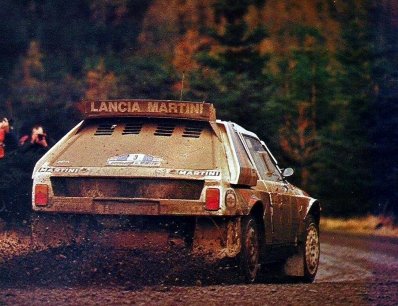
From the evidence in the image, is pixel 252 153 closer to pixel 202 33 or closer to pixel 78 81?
pixel 78 81

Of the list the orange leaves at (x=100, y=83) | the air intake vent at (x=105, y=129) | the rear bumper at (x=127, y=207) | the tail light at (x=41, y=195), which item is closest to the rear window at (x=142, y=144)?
the air intake vent at (x=105, y=129)

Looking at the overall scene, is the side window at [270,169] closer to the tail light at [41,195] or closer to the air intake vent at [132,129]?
the air intake vent at [132,129]

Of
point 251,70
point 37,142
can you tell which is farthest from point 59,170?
point 251,70

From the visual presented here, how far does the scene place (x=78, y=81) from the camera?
3772 cm

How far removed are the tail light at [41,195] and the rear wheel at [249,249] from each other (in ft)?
6.02

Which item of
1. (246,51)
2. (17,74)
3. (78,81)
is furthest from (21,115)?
(246,51)

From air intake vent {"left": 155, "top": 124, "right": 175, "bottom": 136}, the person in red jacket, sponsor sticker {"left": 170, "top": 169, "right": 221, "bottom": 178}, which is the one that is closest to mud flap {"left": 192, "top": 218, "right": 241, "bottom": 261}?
sponsor sticker {"left": 170, "top": 169, "right": 221, "bottom": 178}

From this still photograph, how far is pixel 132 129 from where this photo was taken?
10.7 m

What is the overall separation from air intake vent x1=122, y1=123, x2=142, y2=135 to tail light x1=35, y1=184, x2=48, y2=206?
104 centimetres

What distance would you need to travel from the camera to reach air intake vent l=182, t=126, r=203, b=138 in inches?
413

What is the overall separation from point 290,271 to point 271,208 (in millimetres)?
1590

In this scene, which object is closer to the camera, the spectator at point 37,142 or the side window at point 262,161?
the side window at point 262,161

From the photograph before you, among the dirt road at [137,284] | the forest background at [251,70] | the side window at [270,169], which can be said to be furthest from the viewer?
the forest background at [251,70]

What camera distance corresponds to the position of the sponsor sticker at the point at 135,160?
33.0 ft
